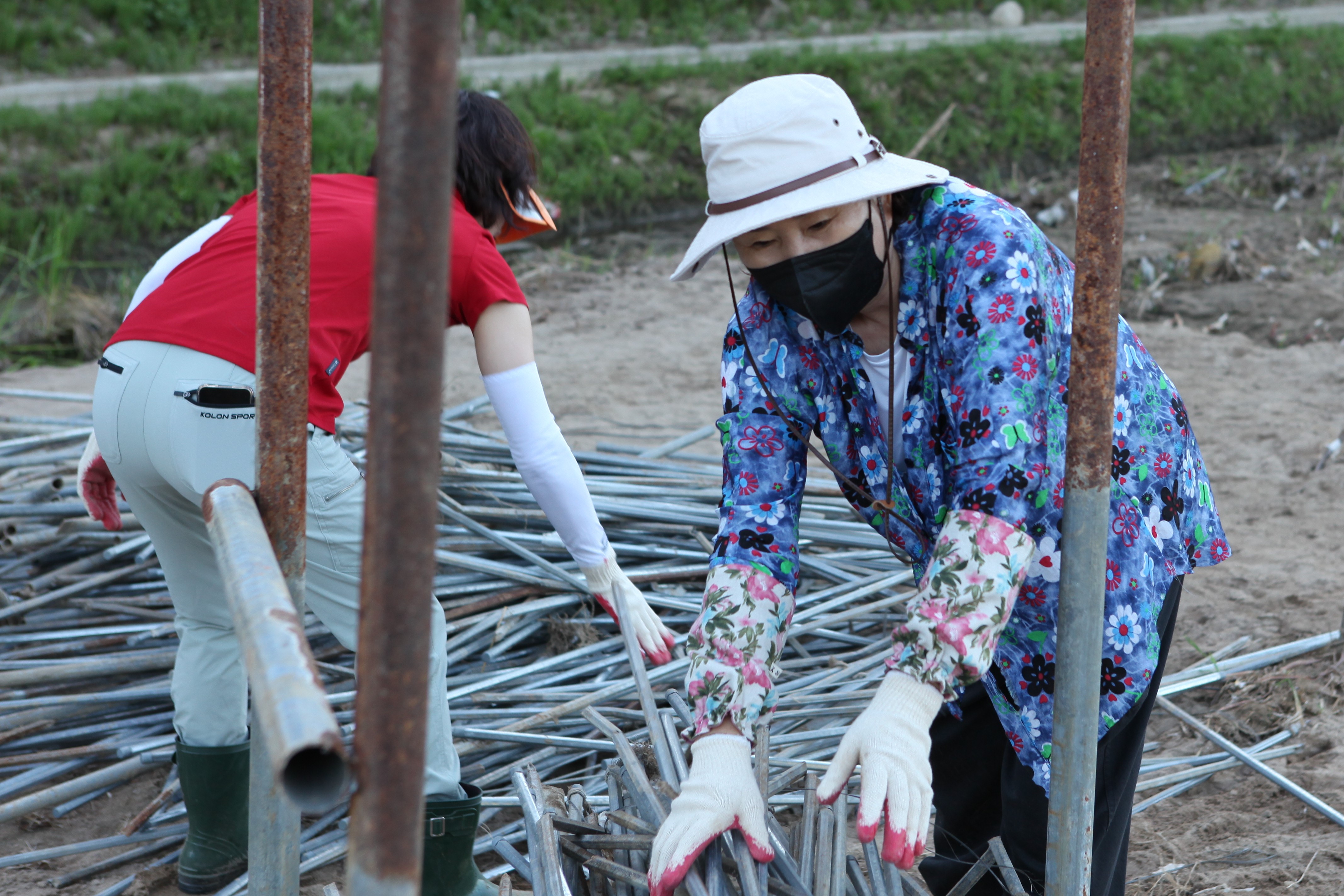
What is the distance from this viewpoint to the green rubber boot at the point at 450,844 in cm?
212

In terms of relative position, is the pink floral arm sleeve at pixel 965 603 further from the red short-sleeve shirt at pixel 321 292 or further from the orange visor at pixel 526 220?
the orange visor at pixel 526 220

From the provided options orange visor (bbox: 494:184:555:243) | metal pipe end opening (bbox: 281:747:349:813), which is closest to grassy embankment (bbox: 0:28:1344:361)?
orange visor (bbox: 494:184:555:243)

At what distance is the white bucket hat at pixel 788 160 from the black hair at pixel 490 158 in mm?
799

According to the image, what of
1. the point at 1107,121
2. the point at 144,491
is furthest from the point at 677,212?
the point at 1107,121

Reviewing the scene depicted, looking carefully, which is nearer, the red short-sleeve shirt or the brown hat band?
the brown hat band

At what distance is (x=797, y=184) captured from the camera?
1456 millimetres

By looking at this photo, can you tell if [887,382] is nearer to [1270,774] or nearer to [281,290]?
[281,290]

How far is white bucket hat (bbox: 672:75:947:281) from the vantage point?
4.74ft

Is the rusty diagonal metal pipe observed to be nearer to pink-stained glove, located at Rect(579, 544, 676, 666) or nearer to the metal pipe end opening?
the metal pipe end opening

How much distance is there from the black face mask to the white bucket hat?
8 cm

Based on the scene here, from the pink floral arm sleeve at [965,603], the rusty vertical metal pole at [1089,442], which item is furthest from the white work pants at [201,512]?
the rusty vertical metal pole at [1089,442]

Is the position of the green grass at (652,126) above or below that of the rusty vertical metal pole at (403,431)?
above

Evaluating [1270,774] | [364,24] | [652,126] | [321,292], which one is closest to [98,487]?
[321,292]

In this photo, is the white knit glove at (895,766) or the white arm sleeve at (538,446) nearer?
the white knit glove at (895,766)
